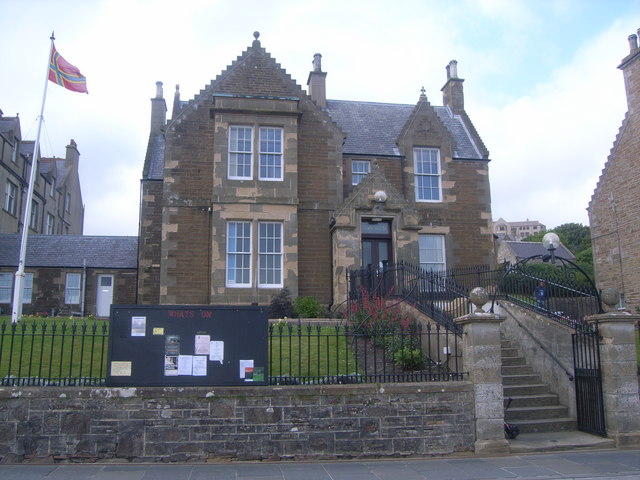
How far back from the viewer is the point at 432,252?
2345cm

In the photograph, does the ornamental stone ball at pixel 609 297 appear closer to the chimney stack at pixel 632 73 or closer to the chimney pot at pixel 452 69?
the chimney stack at pixel 632 73

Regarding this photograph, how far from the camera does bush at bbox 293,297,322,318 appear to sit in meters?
19.0

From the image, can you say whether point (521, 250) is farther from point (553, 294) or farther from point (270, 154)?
point (553, 294)

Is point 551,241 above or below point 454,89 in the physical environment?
below

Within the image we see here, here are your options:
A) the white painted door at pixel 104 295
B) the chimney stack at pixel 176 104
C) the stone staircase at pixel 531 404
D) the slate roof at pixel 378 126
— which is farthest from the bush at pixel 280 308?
the white painted door at pixel 104 295

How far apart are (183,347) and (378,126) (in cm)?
1849

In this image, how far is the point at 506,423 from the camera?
10.7m

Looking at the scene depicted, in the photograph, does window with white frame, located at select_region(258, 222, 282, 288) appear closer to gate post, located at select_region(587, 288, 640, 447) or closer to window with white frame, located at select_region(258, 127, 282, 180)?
window with white frame, located at select_region(258, 127, 282, 180)

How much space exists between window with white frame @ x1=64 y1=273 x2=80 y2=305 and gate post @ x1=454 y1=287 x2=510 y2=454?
74.2ft

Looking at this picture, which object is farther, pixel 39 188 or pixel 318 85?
pixel 39 188

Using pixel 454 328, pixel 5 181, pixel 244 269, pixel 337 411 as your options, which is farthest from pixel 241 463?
pixel 5 181

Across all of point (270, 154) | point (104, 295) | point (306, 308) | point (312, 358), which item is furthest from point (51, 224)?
point (312, 358)

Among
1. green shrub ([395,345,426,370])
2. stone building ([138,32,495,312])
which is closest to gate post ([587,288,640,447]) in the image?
green shrub ([395,345,426,370])

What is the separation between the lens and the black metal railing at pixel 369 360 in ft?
32.4
